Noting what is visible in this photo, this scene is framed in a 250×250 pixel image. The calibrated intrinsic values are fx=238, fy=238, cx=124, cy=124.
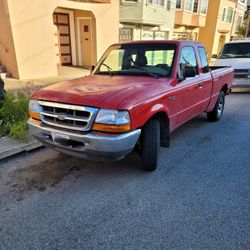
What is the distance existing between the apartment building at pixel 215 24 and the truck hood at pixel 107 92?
2344 cm

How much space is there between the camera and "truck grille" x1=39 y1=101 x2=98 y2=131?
2.76 meters

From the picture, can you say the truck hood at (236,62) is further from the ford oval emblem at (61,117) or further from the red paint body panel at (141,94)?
the ford oval emblem at (61,117)

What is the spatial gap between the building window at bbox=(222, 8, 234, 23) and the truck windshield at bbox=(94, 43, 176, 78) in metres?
26.7

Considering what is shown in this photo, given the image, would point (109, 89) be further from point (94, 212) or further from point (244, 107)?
point (244, 107)

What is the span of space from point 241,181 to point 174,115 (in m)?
1.32

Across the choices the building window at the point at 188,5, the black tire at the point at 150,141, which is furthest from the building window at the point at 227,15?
the black tire at the point at 150,141

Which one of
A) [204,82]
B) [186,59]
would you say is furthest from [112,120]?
[204,82]

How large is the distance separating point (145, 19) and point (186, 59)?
38.3 ft

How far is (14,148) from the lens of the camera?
394 centimetres

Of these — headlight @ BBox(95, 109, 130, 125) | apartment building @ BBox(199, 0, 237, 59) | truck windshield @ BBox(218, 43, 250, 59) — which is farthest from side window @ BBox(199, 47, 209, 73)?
apartment building @ BBox(199, 0, 237, 59)

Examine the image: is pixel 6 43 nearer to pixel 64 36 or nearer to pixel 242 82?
pixel 64 36

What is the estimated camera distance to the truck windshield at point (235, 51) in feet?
31.5

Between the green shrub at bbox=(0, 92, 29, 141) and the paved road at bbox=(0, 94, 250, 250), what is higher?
the green shrub at bbox=(0, 92, 29, 141)

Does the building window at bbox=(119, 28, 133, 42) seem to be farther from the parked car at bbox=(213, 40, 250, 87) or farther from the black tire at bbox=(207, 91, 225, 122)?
the black tire at bbox=(207, 91, 225, 122)
